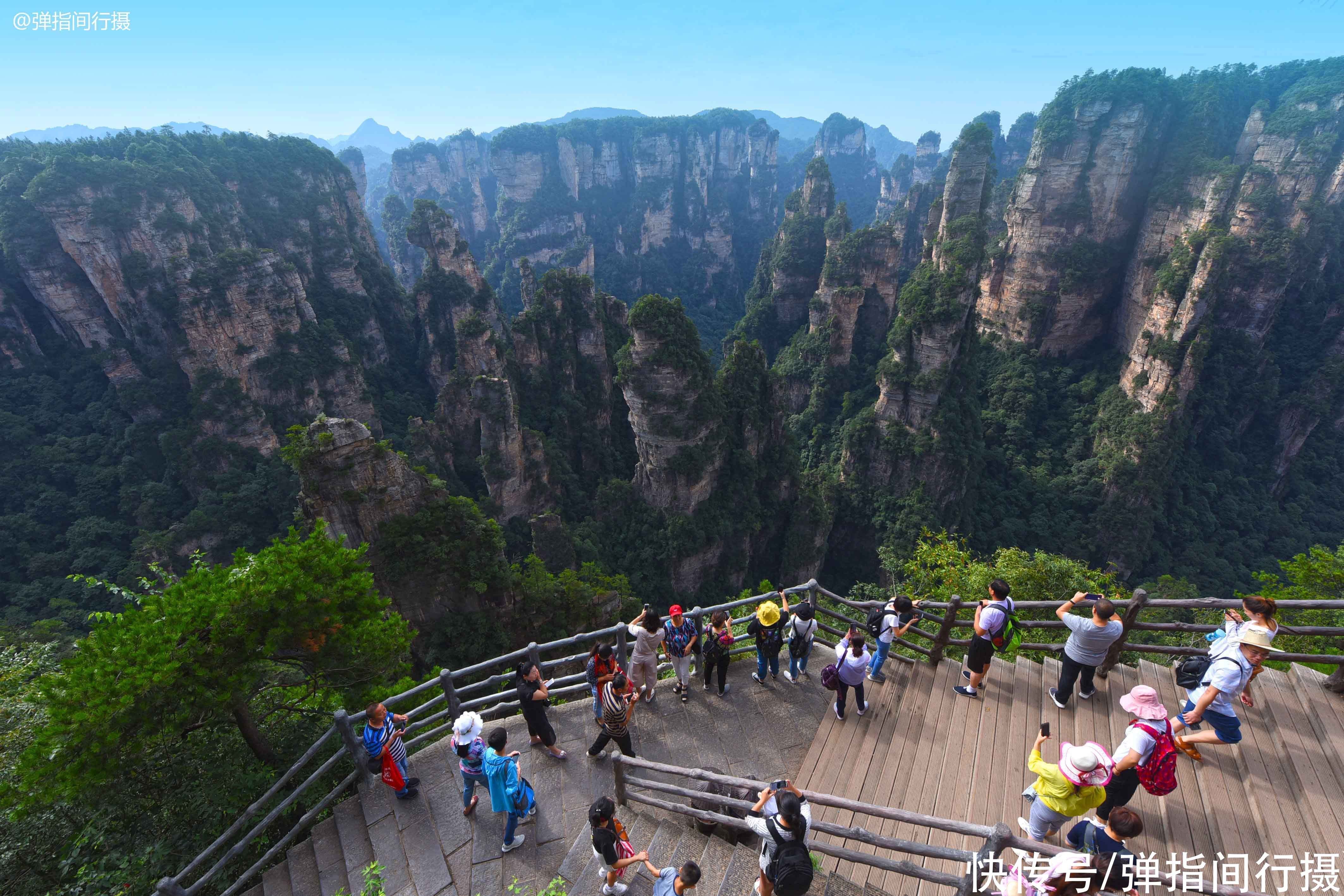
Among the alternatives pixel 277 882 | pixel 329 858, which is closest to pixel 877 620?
pixel 329 858

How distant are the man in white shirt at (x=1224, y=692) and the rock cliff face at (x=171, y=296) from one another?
137ft

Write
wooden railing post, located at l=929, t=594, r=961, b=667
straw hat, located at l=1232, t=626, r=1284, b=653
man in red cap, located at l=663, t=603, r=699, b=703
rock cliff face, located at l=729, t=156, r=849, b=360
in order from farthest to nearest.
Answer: rock cliff face, located at l=729, t=156, r=849, b=360 < man in red cap, located at l=663, t=603, r=699, b=703 < wooden railing post, located at l=929, t=594, r=961, b=667 < straw hat, located at l=1232, t=626, r=1284, b=653

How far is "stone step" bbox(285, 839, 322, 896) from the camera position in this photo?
6.83 meters

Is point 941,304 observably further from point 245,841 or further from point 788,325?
point 245,841

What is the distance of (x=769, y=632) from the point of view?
836 cm

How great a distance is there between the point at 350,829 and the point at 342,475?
13118 millimetres

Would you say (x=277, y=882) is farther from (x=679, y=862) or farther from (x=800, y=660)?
(x=800, y=660)

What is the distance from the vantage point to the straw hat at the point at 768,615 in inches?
320

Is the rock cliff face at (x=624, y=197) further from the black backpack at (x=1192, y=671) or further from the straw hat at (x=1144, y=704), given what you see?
the straw hat at (x=1144, y=704)

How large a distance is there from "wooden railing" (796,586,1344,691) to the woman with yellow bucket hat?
1105 millimetres

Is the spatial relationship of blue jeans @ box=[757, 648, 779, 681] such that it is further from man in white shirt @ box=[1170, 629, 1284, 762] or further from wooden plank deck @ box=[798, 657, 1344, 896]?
man in white shirt @ box=[1170, 629, 1284, 762]

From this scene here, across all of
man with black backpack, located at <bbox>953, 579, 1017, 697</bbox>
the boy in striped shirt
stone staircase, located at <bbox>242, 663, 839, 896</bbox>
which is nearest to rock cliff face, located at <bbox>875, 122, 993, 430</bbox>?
man with black backpack, located at <bbox>953, 579, 1017, 697</bbox>

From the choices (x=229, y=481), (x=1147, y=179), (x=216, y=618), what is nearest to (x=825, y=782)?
(x=216, y=618)

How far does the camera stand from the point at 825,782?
718 centimetres
